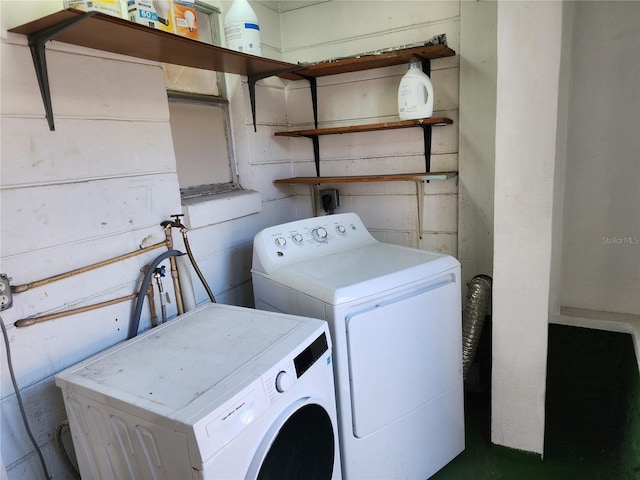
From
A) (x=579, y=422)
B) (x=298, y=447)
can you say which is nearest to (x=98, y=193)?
(x=298, y=447)

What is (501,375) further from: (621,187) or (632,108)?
(632,108)

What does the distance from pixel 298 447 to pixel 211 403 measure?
43 centimetres

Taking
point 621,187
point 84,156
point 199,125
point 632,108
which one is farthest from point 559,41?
point 84,156

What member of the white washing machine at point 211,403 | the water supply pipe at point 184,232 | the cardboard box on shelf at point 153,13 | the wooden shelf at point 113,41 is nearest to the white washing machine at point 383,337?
the white washing machine at point 211,403

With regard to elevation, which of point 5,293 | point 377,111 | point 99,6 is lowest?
point 5,293

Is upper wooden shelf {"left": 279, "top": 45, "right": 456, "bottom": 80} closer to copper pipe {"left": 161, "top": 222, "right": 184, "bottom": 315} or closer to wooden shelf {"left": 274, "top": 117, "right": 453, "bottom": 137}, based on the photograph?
wooden shelf {"left": 274, "top": 117, "right": 453, "bottom": 137}

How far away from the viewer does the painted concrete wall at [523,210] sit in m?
1.56

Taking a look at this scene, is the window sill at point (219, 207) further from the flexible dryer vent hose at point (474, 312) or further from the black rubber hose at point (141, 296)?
the flexible dryer vent hose at point (474, 312)

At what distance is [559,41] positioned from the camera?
1517 mm

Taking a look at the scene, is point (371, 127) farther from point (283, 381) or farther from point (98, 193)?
point (283, 381)

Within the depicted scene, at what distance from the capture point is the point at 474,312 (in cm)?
213

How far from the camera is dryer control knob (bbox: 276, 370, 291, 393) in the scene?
1.19m

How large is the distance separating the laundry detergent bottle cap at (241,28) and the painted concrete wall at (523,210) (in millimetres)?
1002

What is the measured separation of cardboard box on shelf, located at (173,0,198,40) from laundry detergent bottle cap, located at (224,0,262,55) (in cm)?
30
